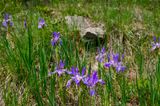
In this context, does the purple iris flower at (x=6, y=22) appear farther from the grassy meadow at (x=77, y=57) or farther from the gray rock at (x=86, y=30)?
the gray rock at (x=86, y=30)

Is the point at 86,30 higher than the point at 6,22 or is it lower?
lower

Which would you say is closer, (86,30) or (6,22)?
(6,22)

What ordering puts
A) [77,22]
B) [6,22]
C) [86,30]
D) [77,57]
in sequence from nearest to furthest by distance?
[77,57]
[6,22]
[86,30]
[77,22]

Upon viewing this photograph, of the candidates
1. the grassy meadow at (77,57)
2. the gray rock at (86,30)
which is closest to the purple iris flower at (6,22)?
the grassy meadow at (77,57)

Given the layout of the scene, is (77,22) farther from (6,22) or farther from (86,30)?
(6,22)

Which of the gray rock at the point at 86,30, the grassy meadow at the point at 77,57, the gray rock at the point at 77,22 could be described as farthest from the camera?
the gray rock at the point at 77,22

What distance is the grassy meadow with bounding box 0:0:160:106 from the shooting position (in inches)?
85.0

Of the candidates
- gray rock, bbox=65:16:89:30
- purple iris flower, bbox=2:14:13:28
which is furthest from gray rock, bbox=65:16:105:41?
purple iris flower, bbox=2:14:13:28

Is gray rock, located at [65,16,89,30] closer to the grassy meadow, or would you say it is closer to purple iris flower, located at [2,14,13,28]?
the grassy meadow

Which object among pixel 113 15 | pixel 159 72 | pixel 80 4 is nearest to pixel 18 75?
pixel 159 72

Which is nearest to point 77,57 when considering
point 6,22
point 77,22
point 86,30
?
point 6,22

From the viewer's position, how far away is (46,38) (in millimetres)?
3641

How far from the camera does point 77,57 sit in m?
2.34

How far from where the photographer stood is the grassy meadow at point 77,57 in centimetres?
216
